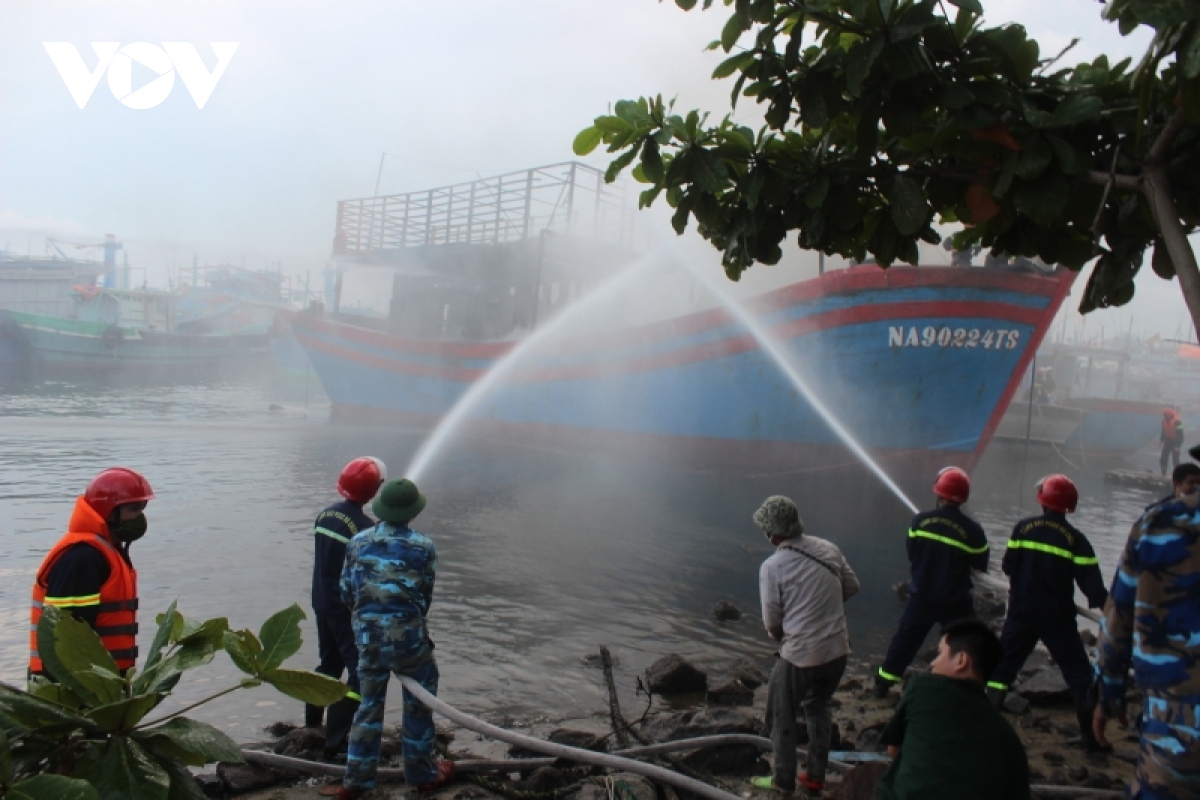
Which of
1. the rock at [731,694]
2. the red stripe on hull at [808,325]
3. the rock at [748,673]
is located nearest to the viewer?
the rock at [731,694]

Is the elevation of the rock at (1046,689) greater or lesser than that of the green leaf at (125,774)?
lesser

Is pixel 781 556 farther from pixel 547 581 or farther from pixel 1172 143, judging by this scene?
pixel 547 581

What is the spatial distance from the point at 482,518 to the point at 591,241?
35.0 ft

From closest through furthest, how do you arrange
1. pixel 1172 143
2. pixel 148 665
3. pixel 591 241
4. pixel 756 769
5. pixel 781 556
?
pixel 148 665 → pixel 1172 143 → pixel 781 556 → pixel 756 769 → pixel 591 241

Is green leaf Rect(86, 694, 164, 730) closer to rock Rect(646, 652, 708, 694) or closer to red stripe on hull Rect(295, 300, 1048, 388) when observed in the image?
rock Rect(646, 652, 708, 694)

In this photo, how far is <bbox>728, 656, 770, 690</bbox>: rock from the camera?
6.26m

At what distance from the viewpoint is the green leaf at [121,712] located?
2.07 m

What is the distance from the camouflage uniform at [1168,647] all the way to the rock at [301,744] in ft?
12.8

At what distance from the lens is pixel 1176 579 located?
8.21 feet

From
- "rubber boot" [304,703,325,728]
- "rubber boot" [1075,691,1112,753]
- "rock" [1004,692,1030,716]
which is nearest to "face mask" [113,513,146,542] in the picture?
"rubber boot" [304,703,325,728]

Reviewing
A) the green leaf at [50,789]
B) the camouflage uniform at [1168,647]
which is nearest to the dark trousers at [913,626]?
the camouflage uniform at [1168,647]

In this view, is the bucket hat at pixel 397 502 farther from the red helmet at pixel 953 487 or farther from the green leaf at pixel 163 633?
the red helmet at pixel 953 487

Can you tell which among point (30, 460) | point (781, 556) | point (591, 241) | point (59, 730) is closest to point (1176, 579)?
point (781, 556)

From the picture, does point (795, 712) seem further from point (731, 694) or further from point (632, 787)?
point (731, 694)
